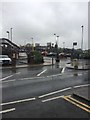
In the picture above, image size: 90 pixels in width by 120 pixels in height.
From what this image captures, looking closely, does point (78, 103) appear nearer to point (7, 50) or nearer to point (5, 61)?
point (5, 61)

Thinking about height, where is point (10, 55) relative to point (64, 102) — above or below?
above

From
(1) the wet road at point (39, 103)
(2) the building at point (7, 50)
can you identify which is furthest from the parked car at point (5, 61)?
(1) the wet road at point (39, 103)

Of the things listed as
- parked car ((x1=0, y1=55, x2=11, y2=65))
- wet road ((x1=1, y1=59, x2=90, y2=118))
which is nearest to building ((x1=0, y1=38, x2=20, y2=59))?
parked car ((x1=0, y1=55, x2=11, y2=65))

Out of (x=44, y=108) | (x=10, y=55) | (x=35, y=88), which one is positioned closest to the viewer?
(x=44, y=108)

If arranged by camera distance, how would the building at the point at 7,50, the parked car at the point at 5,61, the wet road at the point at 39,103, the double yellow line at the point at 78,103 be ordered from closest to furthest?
the wet road at the point at 39,103, the double yellow line at the point at 78,103, the parked car at the point at 5,61, the building at the point at 7,50

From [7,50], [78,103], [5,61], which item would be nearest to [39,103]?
[78,103]

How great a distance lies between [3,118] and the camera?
7.79 meters

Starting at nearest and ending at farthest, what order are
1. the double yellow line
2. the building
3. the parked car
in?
the double yellow line
the parked car
the building

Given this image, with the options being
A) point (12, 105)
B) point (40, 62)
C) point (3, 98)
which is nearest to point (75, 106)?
point (12, 105)

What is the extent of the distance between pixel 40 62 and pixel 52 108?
25.9 metres

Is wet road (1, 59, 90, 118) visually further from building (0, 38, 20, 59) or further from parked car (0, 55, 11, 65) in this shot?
building (0, 38, 20, 59)

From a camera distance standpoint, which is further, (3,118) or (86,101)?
(86,101)

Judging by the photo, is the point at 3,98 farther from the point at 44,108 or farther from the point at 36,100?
the point at 44,108

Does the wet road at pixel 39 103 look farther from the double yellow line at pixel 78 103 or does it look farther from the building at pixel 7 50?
the building at pixel 7 50
